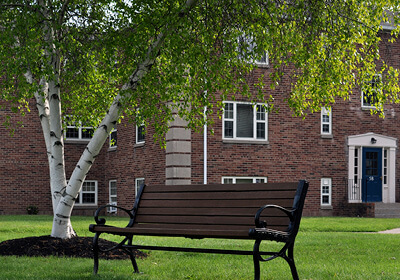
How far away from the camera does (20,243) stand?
10773mm

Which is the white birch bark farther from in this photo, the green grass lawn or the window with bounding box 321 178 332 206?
the window with bounding box 321 178 332 206

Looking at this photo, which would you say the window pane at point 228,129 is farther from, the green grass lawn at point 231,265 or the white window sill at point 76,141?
the green grass lawn at point 231,265

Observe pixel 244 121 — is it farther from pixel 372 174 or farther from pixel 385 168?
pixel 385 168

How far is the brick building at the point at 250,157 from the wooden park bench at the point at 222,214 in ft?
47.4

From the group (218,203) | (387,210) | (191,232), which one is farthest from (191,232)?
(387,210)

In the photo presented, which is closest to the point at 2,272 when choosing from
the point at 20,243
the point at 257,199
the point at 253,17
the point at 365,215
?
the point at 20,243

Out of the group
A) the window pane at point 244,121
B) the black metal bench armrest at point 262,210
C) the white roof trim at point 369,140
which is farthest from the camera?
the white roof trim at point 369,140

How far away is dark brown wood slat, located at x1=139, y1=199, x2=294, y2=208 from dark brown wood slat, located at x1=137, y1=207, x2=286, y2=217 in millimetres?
46

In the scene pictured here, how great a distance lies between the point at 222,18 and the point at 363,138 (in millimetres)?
17783

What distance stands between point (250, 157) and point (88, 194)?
8.63m

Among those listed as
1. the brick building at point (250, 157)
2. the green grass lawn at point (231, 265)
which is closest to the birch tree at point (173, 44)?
the green grass lawn at point (231, 265)

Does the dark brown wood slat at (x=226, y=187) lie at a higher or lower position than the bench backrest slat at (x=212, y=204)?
higher

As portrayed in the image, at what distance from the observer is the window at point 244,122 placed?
24516 mm

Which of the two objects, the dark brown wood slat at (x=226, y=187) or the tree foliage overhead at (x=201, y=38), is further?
the tree foliage overhead at (x=201, y=38)
